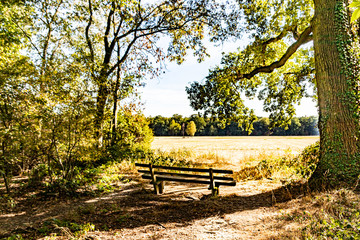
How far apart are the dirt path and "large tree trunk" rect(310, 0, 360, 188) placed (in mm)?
1556

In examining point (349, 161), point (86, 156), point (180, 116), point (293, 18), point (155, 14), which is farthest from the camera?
point (180, 116)

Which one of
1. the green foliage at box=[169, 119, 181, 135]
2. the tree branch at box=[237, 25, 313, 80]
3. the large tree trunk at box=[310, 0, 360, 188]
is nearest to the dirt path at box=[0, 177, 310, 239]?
the large tree trunk at box=[310, 0, 360, 188]

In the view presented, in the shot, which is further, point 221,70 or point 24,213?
point 221,70

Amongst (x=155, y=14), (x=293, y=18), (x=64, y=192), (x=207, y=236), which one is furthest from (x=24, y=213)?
(x=293, y=18)

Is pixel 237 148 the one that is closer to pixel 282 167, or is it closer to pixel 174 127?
pixel 282 167

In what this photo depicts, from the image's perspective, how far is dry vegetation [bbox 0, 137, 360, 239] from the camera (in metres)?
3.66

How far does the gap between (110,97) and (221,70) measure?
6.33 m

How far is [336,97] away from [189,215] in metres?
5.36

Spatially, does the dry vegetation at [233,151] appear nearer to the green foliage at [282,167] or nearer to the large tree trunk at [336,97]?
the green foliage at [282,167]

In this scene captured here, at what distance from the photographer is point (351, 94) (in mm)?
5387

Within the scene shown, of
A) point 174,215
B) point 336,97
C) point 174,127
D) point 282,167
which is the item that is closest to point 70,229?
point 174,215

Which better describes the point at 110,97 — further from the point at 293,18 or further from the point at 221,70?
the point at 293,18

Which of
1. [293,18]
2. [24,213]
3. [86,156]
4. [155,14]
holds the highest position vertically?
[155,14]

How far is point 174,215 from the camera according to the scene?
496cm
